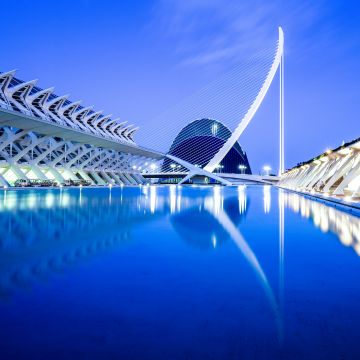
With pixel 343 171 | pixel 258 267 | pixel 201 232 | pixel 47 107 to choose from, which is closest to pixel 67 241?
pixel 201 232

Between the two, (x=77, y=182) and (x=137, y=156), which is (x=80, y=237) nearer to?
(x=77, y=182)

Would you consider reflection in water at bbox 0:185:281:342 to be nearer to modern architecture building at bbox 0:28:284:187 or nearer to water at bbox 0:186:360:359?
water at bbox 0:186:360:359

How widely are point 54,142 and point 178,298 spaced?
35.1 m

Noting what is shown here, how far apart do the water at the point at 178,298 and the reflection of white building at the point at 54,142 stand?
69.0 feet

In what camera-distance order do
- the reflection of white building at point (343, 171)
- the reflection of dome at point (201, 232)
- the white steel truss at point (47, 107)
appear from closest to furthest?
1. the reflection of dome at point (201, 232)
2. the reflection of white building at point (343, 171)
3. the white steel truss at point (47, 107)

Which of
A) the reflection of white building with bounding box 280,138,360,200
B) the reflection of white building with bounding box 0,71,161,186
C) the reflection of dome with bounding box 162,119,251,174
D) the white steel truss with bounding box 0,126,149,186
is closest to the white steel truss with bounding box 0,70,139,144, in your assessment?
the reflection of white building with bounding box 0,71,161,186

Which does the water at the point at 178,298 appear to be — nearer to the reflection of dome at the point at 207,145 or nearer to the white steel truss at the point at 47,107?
the white steel truss at the point at 47,107

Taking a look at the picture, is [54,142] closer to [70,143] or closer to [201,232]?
[70,143]

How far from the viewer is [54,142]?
3447 centimetres

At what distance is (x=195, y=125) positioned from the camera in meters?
70.6

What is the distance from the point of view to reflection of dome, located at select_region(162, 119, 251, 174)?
2651 inches

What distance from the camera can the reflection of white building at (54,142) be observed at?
25.9 m

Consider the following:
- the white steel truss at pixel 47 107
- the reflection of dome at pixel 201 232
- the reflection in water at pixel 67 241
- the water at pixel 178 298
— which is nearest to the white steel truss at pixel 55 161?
the white steel truss at pixel 47 107

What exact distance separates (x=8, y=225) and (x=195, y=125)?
218 feet
